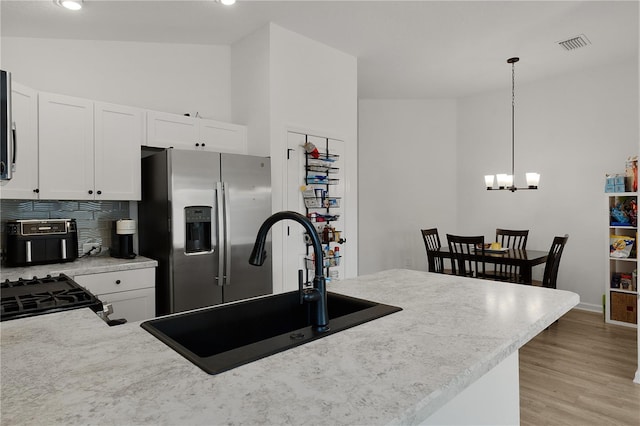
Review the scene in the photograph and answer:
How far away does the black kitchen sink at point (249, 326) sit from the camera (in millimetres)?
1000

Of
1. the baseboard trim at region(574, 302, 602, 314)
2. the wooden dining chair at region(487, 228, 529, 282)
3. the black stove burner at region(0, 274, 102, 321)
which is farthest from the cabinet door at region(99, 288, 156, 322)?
the baseboard trim at region(574, 302, 602, 314)

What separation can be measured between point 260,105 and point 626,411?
3.47 m

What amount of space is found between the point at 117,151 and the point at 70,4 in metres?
1.03

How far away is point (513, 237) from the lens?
212 inches

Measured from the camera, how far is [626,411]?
7.87 feet

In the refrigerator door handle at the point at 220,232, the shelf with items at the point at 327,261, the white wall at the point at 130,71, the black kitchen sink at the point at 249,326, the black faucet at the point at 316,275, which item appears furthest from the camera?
the shelf with items at the point at 327,261

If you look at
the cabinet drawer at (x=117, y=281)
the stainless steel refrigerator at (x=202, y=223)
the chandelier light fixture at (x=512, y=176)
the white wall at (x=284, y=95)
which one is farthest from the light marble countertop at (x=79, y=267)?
the chandelier light fixture at (x=512, y=176)

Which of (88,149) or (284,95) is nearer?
(88,149)

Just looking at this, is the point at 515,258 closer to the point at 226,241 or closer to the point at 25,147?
the point at 226,241

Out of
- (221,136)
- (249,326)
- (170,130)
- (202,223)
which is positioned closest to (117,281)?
(202,223)

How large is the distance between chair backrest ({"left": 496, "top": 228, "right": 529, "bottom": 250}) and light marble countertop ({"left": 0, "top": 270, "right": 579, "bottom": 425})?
3.99 m

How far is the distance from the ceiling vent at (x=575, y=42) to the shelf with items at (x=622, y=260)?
62.0 inches

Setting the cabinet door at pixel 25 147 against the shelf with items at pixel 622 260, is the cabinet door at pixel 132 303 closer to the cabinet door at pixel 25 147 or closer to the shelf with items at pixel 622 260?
the cabinet door at pixel 25 147

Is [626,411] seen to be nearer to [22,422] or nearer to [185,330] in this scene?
[185,330]
